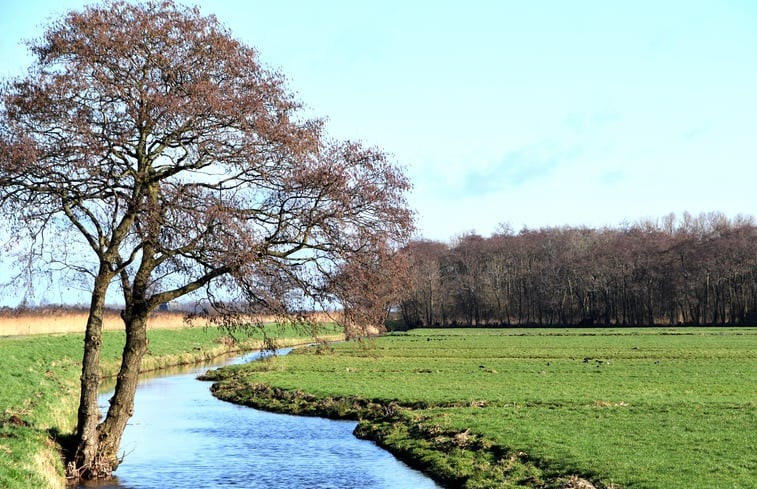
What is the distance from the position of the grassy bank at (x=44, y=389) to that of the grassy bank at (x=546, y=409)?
5.19 m

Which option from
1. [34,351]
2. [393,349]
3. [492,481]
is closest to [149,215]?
[492,481]

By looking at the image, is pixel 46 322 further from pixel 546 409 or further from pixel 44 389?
pixel 546 409

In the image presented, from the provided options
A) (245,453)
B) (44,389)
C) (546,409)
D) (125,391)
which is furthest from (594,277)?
(125,391)

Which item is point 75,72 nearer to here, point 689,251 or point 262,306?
point 262,306

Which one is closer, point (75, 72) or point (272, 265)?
point (75, 72)

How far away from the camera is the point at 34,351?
50344mm

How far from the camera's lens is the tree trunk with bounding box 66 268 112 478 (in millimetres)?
22562

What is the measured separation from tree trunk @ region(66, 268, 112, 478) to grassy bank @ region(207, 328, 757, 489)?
805cm

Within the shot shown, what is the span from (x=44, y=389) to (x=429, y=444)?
1939cm

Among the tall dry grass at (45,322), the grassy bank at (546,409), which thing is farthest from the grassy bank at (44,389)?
the grassy bank at (546,409)

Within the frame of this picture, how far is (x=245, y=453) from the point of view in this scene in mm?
26906

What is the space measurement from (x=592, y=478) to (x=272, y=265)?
10.6 meters

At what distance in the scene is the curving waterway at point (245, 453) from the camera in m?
22.5

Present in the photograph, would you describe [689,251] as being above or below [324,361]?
above
